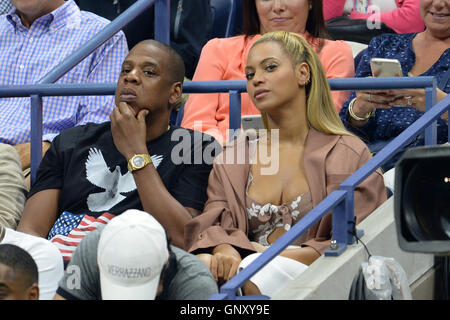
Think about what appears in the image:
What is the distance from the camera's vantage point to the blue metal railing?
4.81 m

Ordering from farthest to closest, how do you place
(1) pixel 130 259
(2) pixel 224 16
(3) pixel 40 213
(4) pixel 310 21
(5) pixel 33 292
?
(2) pixel 224 16, (4) pixel 310 21, (3) pixel 40 213, (5) pixel 33 292, (1) pixel 130 259

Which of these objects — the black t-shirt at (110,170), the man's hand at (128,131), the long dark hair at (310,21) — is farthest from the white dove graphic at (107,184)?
the long dark hair at (310,21)

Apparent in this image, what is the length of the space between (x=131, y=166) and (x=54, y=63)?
149 centimetres

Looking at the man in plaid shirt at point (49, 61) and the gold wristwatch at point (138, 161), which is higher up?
the man in plaid shirt at point (49, 61)

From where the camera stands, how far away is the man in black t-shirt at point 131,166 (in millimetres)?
4191

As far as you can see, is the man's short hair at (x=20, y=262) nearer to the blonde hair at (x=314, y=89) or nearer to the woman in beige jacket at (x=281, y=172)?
the woman in beige jacket at (x=281, y=172)

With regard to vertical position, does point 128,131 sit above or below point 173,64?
below

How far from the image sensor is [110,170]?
440 centimetres

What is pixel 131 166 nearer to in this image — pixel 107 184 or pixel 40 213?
pixel 107 184

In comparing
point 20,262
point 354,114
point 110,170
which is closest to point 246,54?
point 354,114

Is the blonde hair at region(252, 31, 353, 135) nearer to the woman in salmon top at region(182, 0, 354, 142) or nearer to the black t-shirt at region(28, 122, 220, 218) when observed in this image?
the black t-shirt at region(28, 122, 220, 218)

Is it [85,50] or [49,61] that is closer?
[85,50]

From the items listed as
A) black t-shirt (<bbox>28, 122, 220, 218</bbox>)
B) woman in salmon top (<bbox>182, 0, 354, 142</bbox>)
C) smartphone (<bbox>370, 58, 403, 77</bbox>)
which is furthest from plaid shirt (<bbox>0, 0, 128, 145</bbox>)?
smartphone (<bbox>370, 58, 403, 77</bbox>)
